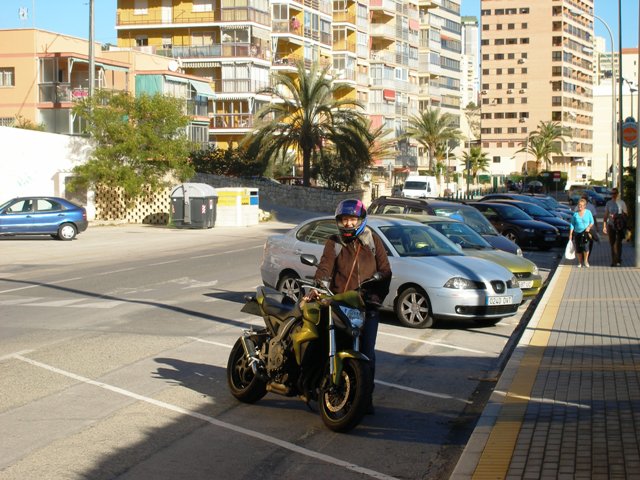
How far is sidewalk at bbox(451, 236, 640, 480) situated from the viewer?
6.22 meters

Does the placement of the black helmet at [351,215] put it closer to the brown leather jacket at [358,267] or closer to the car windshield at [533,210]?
the brown leather jacket at [358,267]

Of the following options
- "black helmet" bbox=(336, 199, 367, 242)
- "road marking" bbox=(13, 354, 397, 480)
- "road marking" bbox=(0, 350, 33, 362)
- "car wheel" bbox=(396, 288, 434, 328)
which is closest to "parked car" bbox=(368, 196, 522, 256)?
"car wheel" bbox=(396, 288, 434, 328)

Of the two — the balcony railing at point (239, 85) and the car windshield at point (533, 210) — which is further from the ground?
the balcony railing at point (239, 85)

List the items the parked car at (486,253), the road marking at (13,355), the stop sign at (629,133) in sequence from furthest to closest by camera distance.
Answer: the stop sign at (629,133), the parked car at (486,253), the road marking at (13,355)

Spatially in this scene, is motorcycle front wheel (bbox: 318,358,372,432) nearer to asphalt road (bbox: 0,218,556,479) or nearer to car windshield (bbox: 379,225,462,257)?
asphalt road (bbox: 0,218,556,479)

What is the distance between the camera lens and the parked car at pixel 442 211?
21906mm

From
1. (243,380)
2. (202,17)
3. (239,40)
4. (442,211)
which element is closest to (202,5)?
(202,17)

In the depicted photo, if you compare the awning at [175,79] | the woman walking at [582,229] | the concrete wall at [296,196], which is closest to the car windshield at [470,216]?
the woman walking at [582,229]

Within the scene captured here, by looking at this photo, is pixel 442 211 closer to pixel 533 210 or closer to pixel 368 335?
pixel 533 210

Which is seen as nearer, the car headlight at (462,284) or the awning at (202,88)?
the car headlight at (462,284)

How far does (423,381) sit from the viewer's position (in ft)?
32.4

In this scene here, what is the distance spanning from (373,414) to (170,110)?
3602cm

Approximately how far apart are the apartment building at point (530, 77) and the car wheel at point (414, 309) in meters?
134

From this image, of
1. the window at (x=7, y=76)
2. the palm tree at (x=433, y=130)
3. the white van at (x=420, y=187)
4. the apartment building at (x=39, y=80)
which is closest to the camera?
the apartment building at (x=39, y=80)
